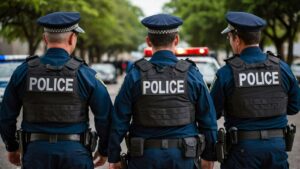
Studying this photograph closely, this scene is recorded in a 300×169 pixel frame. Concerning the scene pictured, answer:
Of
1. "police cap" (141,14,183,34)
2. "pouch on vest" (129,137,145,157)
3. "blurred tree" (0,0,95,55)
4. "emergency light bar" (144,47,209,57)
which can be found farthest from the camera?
"blurred tree" (0,0,95,55)

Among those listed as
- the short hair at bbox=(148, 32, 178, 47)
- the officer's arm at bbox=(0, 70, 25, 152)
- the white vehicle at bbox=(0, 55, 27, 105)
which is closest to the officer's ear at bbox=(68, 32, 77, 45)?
the officer's arm at bbox=(0, 70, 25, 152)

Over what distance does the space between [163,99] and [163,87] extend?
86 millimetres

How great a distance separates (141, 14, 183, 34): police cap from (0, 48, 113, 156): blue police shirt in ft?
1.77

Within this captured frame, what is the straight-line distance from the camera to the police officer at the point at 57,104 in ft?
13.5

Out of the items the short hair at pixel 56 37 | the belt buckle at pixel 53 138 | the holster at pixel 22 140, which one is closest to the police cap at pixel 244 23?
the short hair at pixel 56 37

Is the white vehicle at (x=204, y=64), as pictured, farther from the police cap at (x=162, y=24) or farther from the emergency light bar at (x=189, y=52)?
the police cap at (x=162, y=24)

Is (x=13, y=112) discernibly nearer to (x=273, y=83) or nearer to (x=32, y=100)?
(x=32, y=100)

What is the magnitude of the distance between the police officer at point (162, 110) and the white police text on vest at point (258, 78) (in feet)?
1.20

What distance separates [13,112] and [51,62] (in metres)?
0.47

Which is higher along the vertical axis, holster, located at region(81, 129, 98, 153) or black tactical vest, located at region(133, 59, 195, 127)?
black tactical vest, located at region(133, 59, 195, 127)

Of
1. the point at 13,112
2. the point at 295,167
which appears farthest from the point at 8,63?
the point at 13,112

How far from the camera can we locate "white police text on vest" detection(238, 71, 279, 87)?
14.4ft

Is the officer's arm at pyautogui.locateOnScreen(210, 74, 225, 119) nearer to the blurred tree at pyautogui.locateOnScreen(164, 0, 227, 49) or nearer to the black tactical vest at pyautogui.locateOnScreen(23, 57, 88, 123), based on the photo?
the black tactical vest at pyautogui.locateOnScreen(23, 57, 88, 123)

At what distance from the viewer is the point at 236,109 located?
4.40 meters
